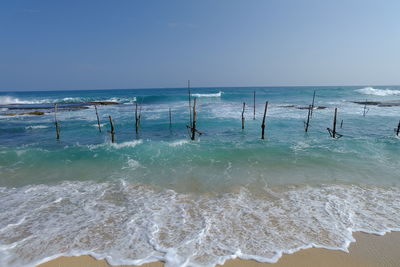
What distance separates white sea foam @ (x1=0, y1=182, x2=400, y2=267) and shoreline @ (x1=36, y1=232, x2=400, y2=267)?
6.9 inches

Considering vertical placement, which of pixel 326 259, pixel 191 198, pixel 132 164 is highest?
pixel 326 259

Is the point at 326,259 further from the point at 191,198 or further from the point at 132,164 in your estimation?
the point at 132,164

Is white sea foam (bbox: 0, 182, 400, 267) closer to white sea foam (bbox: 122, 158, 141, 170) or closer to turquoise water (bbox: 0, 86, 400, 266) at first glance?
turquoise water (bbox: 0, 86, 400, 266)

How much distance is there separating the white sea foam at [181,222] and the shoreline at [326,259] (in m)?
0.18

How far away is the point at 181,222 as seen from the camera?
22.3 feet

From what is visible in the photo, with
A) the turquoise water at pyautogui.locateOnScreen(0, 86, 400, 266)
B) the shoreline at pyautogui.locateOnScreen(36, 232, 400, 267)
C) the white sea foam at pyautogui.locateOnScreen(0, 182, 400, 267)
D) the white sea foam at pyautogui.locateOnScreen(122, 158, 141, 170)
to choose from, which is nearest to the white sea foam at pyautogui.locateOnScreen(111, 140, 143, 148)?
the turquoise water at pyautogui.locateOnScreen(0, 86, 400, 266)

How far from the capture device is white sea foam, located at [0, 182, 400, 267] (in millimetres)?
5492

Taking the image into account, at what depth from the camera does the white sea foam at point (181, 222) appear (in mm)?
5492

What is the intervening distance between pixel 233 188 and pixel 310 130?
15742mm

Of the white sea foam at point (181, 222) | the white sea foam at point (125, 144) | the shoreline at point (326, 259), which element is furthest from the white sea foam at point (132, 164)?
the shoreline at point (326, 259)

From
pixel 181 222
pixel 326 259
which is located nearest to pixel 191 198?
pixel 181 222

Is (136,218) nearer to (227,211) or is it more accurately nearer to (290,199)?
(227,211)

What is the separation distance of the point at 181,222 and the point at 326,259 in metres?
3.59

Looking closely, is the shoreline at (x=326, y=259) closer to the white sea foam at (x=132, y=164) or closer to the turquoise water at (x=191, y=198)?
the turquoise water at (x=191, y=198)
